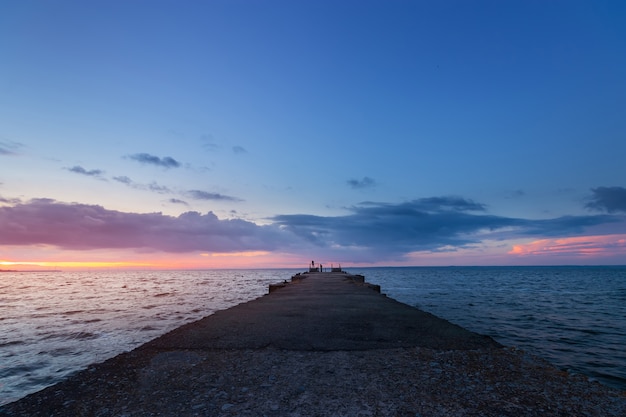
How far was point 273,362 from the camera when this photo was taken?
22.0 feet

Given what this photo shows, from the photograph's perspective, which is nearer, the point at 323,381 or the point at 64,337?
the point at 323,381

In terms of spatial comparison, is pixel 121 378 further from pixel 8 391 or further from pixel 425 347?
pixel 425 347

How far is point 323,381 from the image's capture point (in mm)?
5688

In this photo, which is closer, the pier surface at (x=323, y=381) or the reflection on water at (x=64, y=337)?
→ the pier surface at (x=323, y=381)

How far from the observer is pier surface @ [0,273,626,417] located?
471 cm

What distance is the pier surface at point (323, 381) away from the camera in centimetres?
471

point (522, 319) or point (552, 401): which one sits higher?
point (552, 401)

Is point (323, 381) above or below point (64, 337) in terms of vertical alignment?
above

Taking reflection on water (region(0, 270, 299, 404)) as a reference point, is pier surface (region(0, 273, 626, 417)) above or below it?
above

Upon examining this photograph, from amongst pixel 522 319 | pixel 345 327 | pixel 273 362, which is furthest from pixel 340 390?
pixel 522 319

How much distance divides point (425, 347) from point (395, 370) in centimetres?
192

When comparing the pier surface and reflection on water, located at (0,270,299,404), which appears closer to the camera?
the pier surface

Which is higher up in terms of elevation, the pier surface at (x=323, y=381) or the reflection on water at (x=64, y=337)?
the pier surface at (x=323, y=381)

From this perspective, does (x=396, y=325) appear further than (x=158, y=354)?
Yes
